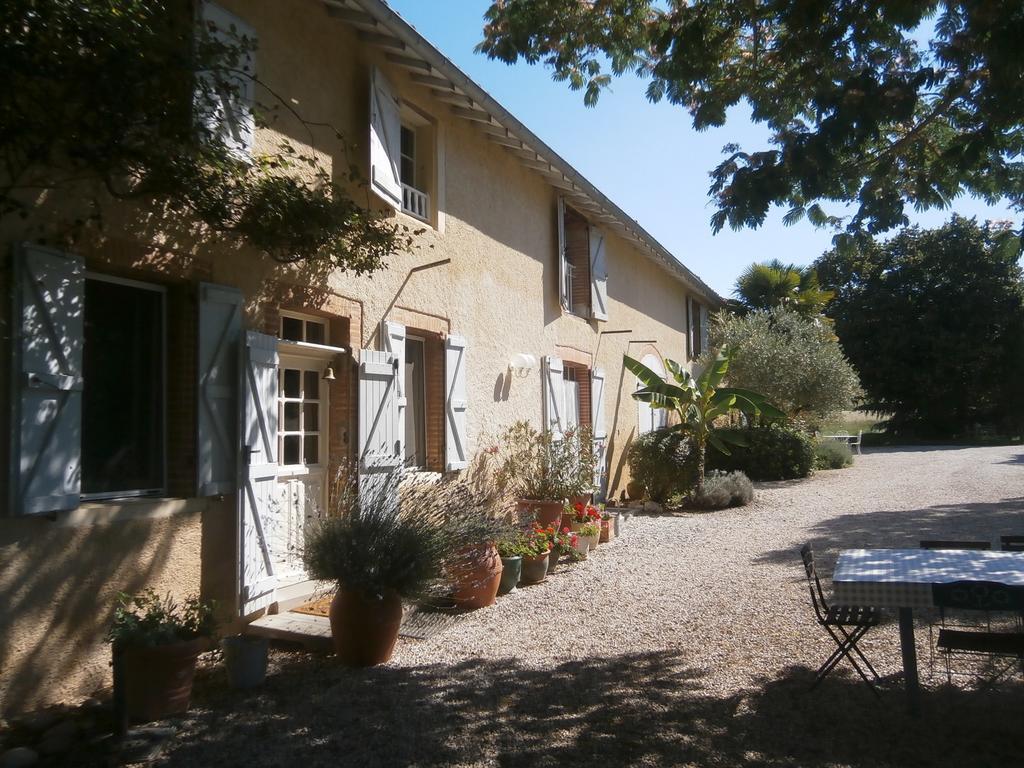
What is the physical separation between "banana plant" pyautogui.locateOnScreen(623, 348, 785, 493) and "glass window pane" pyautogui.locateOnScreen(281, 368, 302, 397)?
7816 mm

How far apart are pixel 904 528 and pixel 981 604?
7.21 m

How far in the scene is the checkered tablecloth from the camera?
4.12 metres

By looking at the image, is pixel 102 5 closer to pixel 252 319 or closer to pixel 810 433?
pixel 252 319

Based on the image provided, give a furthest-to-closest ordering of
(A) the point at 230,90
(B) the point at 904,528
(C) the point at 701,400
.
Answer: (C) the point at 701,400 → (B) the point at 904,528 → (A) the point at 230,90

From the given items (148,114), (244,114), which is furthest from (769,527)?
(148,114)

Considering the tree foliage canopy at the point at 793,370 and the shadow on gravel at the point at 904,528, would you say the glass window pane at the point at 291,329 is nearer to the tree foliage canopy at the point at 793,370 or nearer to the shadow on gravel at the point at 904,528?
the shadow on gravel at the point at 904,528

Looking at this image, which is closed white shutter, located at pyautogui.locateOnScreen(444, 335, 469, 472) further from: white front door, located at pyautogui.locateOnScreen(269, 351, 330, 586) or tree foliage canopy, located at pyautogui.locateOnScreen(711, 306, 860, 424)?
tree foliage canopy, located at pyautogui.locateOnScreen(711, 306, 860, 424)

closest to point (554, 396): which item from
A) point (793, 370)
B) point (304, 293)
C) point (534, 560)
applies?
point (534, 560)

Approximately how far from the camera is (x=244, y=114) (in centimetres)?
584

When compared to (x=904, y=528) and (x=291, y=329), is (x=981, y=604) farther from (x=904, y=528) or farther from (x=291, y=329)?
(x=904, y=528)

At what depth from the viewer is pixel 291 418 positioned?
22.6 ft

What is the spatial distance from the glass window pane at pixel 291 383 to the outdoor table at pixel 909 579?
446 cm

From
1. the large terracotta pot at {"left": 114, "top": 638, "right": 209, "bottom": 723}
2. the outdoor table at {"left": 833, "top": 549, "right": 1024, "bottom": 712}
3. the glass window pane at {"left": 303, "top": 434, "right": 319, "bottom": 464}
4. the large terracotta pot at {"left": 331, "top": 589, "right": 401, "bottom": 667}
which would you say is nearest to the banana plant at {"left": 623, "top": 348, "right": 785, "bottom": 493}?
the glass window pane at {"left": 303, "top": 434, "right": 319, "bottom": 464}

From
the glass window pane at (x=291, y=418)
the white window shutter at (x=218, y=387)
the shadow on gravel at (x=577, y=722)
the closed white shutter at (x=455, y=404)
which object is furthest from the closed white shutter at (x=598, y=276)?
the shadow on gravel at (x=577, y=722)
